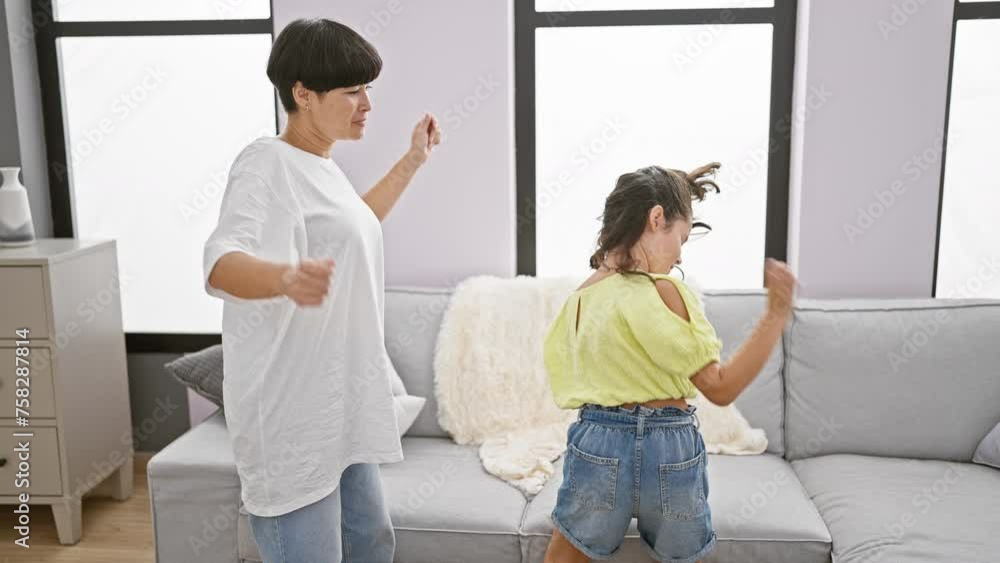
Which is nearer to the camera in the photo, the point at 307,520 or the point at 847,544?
the point at 307,520

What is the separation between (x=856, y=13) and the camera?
249 centimetres

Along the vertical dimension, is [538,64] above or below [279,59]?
above

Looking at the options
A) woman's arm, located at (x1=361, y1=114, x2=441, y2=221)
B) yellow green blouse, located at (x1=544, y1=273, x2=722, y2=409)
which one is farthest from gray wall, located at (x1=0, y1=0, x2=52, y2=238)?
yellow green blouse, located at (x1=544, y1=273, x2=722, y2=409)

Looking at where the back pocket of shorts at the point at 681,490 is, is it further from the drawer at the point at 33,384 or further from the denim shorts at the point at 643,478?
the drawer at the point at 33,384

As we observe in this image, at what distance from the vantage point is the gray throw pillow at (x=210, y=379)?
2.28 metres

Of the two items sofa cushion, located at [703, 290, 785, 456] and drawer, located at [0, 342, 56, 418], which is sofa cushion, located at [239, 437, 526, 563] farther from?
drawer, located at [0, 342, 56, 418]

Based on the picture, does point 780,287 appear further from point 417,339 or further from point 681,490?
point 417,339

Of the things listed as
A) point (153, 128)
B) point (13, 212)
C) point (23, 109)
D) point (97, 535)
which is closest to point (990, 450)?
point (97, 535)

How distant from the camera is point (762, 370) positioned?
2311 millimetres

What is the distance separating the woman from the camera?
1265 mm

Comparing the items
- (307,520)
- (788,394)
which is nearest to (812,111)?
(788,394)

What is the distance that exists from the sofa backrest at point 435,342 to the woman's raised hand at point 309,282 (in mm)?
1405

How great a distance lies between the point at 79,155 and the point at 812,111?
2.59 metres

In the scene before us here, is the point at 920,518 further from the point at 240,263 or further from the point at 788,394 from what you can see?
the point at 240,263
